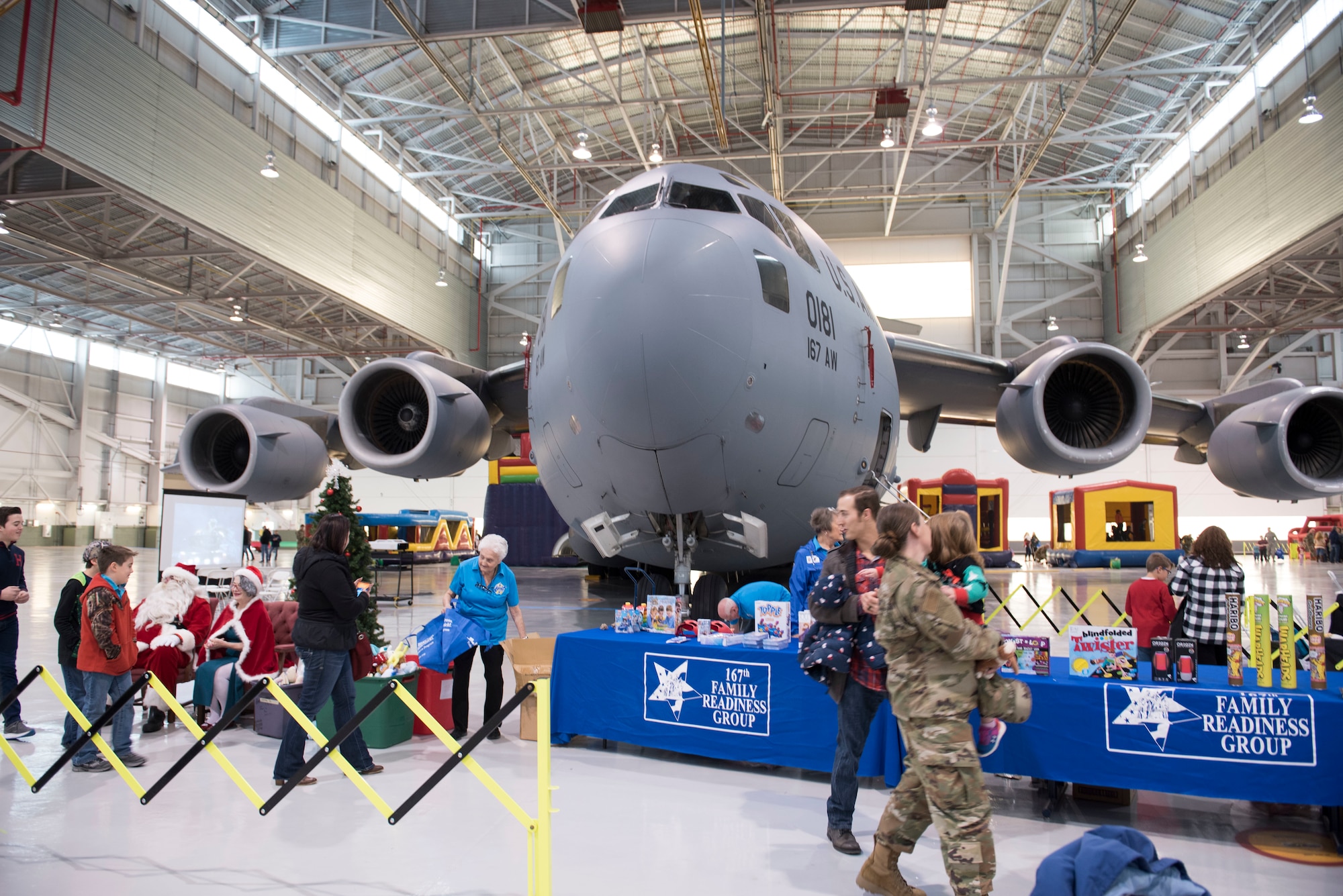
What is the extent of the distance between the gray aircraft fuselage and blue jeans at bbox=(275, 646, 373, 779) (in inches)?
96.2

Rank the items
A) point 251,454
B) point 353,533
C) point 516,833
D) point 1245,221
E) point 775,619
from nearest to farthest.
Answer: point 516,833
point 775,619
point 353,533
point 251,454
point 1245,221

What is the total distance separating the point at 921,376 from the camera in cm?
1103

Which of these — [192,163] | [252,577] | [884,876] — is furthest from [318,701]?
[192,163]

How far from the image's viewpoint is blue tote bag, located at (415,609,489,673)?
Answer: 5.73m

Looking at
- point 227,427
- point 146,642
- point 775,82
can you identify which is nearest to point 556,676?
point 146,642

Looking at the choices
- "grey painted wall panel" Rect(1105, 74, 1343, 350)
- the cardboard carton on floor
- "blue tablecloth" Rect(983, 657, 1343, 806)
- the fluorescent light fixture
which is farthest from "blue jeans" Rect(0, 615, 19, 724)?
the fluorescent light fixture

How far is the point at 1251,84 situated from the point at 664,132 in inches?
710

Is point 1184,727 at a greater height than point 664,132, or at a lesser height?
lesser

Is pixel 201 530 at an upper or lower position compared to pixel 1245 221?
lower

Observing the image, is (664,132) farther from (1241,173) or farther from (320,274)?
(1241,173)

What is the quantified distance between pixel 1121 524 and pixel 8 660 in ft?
86.5

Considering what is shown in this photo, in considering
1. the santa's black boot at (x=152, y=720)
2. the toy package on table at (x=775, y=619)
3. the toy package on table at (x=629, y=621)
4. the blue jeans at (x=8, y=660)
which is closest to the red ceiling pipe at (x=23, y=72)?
the blue jeans at (x=8, y=660)

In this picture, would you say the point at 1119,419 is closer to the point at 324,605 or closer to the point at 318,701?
the point at 324,605

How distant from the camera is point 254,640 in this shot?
6.09m
